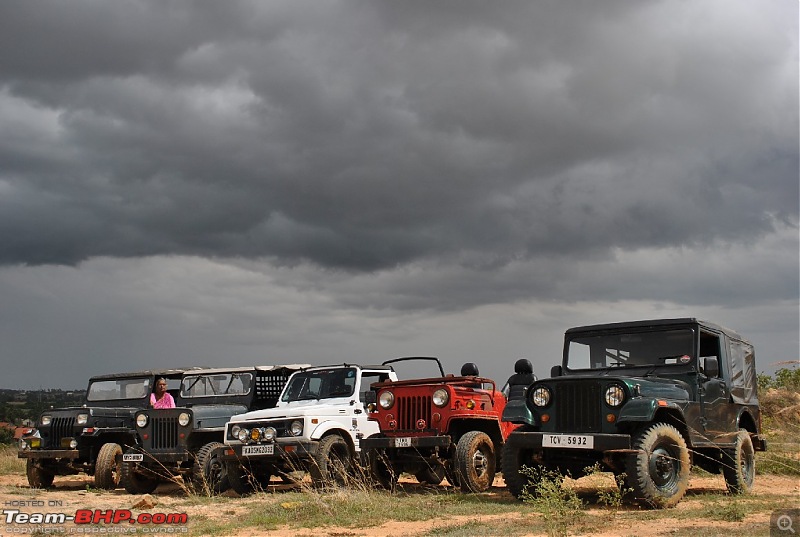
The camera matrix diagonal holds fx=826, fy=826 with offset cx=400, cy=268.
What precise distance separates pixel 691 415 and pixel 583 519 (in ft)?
8.82

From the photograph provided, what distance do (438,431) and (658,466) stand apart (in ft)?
11.9

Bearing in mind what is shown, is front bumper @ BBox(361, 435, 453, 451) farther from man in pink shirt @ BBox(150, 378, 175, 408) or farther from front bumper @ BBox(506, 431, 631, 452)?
man in pink shirt @ BBox(150, 378, 175, 408)

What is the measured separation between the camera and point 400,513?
9.94 meters

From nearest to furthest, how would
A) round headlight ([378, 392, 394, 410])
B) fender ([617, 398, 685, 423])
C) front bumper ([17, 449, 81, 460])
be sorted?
fender ([617, 398, 685, 423]) → round headlight ([378, 392, 394, 410]) → front bumper ([17, 449, 81, 460])

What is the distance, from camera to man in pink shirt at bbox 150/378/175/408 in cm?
1488

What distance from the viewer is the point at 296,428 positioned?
1233 cm

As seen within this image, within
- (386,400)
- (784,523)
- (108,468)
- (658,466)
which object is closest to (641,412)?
(658,466)

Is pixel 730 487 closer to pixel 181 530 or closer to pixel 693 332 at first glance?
pixel 693 332

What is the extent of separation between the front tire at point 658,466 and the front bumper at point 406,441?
310 centimetres

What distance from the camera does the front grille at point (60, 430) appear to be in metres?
15.2

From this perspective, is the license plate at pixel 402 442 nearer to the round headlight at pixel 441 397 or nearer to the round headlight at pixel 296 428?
the round headlight at pixel 441 397

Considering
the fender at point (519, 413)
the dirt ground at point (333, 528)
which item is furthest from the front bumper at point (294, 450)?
the fender at point (519, 413)

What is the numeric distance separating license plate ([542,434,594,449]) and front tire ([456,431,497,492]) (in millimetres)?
2073

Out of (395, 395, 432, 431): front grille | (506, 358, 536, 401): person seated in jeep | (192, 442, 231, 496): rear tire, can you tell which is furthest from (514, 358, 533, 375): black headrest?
A: (192, 442, 231, 496): rear tire
